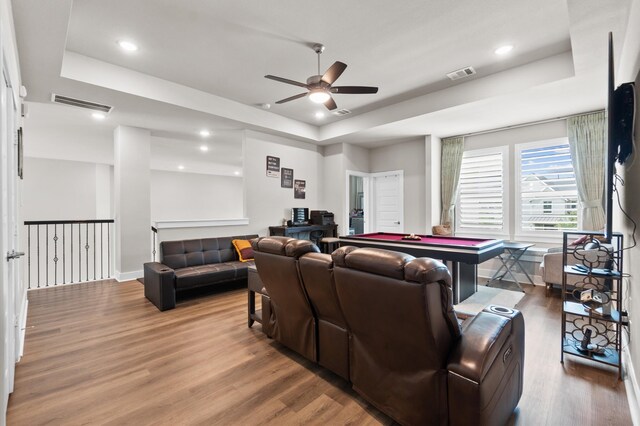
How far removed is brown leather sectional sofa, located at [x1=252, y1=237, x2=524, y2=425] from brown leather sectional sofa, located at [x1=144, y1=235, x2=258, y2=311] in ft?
8.05

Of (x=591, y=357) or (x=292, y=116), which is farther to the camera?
(x=292, y=116)

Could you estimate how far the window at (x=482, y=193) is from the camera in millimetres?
5473

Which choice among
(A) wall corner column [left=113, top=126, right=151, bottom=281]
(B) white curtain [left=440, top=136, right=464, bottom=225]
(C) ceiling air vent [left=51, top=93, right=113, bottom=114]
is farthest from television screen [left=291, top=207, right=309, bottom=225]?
(C) ceiling air vent [left=51, top=93, right=113, bottom=114]

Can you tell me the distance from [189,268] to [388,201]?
15.1 feet

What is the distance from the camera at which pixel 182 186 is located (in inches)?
464

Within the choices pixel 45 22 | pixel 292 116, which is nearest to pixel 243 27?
pixel 45 22

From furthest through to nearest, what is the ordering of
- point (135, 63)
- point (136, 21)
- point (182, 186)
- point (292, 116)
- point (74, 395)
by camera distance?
point (182, 186) → point (292, 116) → point (135, 63) → point (136, 21) → point (74, 395)

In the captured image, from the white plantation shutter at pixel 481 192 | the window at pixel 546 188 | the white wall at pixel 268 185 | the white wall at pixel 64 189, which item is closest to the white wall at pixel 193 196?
the white wall at pixel 64 189

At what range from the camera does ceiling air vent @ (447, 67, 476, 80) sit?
3.89m

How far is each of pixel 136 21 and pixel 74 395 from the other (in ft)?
10.8

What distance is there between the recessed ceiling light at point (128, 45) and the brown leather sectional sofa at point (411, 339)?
307cm

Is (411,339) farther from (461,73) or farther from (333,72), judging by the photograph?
(461,73)

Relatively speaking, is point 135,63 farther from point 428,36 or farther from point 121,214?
point 428,36

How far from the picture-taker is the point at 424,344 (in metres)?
1.49
